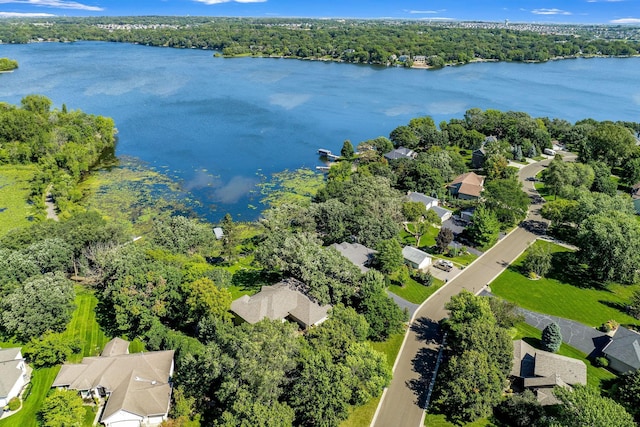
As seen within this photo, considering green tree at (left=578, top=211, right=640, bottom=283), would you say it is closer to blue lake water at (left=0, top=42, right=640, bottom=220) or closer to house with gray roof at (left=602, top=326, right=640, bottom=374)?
house with gray roof at (left=602, top=326, right=640, bottom=374)

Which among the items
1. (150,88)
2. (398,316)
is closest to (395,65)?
(150,88)

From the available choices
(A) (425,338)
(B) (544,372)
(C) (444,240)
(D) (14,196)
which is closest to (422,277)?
(C) (444,240)

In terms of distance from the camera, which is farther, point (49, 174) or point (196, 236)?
point (49, 174)

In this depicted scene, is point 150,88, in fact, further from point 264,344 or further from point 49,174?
point 264,344

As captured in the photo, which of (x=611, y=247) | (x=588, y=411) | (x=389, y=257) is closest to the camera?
(x=588, y=411)

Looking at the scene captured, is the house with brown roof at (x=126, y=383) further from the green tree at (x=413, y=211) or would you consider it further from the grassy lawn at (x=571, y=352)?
the green tree at (x=413, y=211)

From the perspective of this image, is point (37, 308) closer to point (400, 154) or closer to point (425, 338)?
point (425, 338)

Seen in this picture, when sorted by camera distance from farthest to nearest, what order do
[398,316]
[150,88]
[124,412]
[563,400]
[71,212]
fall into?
[150,88] < [71,212] < [398,316] < [124,412] < [563,400]
